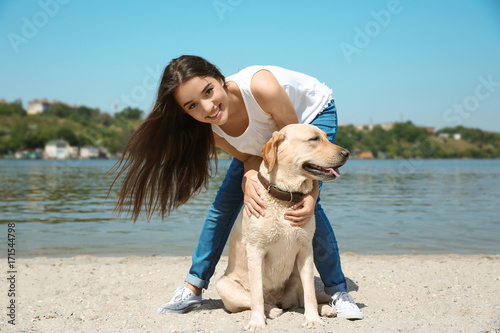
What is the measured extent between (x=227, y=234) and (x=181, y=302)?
2.45ft

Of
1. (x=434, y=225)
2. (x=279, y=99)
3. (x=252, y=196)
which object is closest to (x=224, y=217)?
(x=252, y=196)

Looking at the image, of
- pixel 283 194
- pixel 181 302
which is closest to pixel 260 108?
pixel 283 194

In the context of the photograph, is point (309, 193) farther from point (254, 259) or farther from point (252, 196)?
point (254, 259)

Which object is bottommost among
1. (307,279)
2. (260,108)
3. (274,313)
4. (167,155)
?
(274,313)

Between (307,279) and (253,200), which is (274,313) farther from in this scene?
(253,200)

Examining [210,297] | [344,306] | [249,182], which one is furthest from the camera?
[210,297]

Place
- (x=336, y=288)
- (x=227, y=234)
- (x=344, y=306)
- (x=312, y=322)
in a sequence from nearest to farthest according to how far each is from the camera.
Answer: (x=312, y=322)
(x=344, y=306)
(x=336, y=288)
(x=227, y=234)

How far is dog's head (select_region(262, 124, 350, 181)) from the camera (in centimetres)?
315

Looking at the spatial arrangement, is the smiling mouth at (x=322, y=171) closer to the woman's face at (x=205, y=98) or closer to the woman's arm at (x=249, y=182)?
the woman's arm at (x=249, y=182)

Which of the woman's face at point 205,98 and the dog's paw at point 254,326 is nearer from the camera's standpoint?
the dog's paw at point 254,326

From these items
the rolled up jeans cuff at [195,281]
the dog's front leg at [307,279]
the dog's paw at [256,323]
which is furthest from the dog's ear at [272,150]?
the rolled up jeans cuff at [195,281]

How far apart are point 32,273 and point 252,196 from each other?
335cm

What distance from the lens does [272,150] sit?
3207 mm

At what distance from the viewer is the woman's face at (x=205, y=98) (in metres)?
3.44
